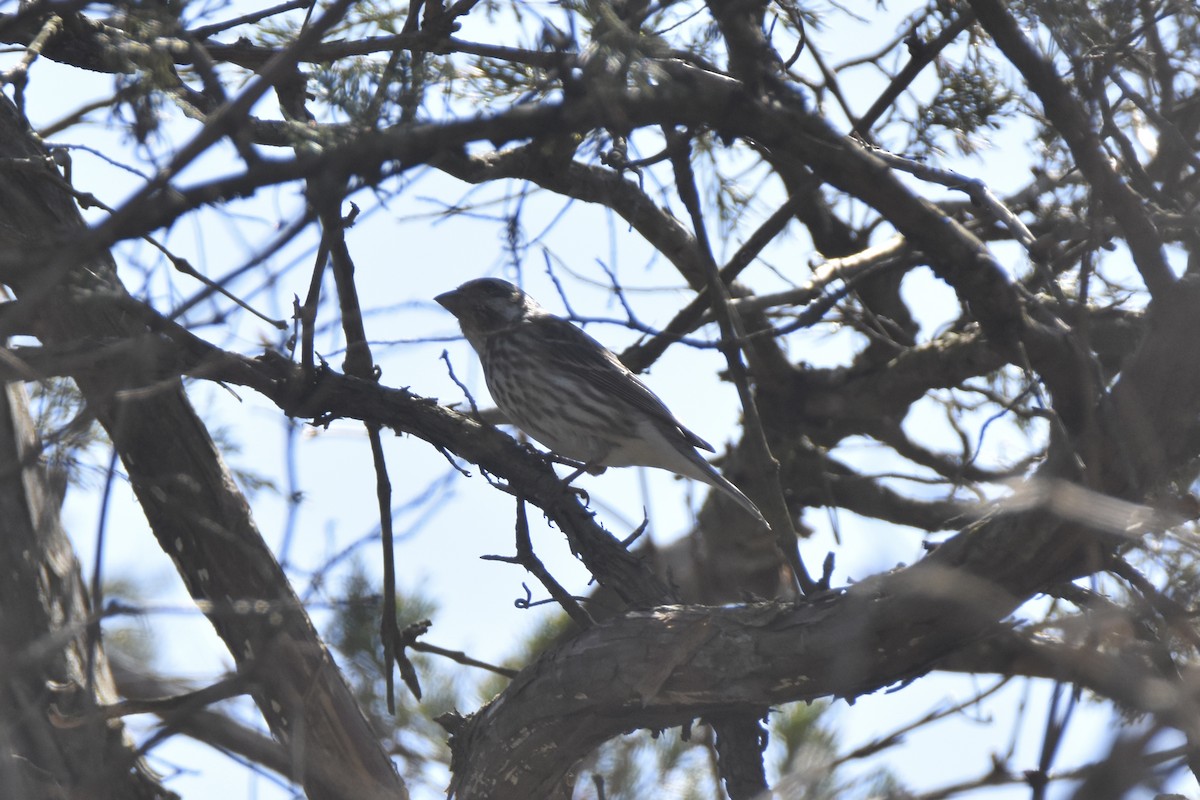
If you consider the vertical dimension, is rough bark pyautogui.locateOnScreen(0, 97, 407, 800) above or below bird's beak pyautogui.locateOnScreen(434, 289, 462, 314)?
below

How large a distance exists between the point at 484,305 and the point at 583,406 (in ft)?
3.52

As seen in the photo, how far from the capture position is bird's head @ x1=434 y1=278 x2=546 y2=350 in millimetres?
6785

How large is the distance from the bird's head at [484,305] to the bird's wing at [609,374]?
0.32 metres

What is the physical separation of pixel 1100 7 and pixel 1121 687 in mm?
2565

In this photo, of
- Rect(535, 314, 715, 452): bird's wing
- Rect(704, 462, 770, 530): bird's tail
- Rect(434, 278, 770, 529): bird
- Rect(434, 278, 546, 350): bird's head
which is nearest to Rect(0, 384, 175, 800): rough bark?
Rect(434, 278, 770, 529): bird

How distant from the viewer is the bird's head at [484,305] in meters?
6.79

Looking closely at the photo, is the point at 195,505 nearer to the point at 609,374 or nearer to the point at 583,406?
the point at 583,406

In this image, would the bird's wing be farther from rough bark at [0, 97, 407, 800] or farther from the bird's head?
rough bark at [0, 97, 407, 800]

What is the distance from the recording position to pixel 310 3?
4434mm

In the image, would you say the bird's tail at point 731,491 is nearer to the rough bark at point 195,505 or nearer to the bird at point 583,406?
the bird at point 583,406

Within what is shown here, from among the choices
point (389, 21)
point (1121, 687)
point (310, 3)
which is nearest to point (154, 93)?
point (310, 3)

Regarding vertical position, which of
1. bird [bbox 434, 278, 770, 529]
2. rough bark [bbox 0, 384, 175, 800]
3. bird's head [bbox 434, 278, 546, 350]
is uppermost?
bird's head [bbox 434, 278, 546, 350]

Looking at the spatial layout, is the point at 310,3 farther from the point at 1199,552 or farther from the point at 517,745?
the point at 1199,552

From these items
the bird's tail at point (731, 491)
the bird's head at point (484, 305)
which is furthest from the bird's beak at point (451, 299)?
the bird's tail at point (731, 491)
